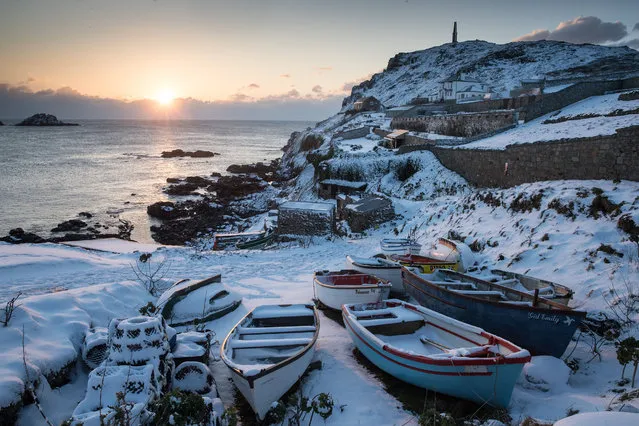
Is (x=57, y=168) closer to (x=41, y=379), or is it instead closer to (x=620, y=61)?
(x=41, y=379)

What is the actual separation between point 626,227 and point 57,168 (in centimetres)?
6688

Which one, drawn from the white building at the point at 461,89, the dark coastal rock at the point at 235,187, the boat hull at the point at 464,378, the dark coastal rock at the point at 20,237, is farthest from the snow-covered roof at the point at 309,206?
the white building at the point at 461,89

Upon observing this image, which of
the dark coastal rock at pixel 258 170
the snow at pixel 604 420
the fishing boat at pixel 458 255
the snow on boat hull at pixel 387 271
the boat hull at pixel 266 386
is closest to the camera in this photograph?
the snow at pixel 604 420

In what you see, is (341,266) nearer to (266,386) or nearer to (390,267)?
(390,267)

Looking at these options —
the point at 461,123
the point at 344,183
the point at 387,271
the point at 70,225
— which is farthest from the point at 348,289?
the point at 461,123

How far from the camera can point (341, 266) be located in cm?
1409

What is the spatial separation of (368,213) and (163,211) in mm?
19556

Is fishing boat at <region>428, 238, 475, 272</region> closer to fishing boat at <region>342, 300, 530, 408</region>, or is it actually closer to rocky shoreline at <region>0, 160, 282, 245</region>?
fishing boat at <region>342, 300, 530, 408</region>

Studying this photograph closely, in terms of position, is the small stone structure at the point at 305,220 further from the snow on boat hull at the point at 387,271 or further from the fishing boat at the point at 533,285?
the fishing boat at the point at 533,285

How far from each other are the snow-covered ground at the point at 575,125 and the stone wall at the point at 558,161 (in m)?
1.04

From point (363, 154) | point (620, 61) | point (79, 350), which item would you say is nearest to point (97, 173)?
point (363, 154)

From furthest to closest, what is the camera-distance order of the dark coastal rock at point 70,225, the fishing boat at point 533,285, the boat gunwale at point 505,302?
the dark coastal rock at point 70,225 < the fishing boat at point 533,285 < the boat gunwale at point 505,302

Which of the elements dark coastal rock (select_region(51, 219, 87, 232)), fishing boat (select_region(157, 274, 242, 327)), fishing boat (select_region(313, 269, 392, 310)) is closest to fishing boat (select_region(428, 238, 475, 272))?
fishing boat (select_region(313, 269, 392, 310))

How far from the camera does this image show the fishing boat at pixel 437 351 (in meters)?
5.55
